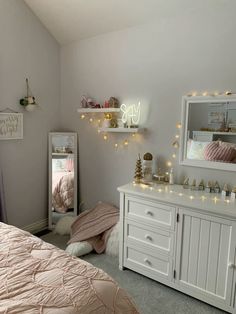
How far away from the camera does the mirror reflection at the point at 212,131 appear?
2.26m

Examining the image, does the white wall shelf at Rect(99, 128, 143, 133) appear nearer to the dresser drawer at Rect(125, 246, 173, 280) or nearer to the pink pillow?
the pink pillow

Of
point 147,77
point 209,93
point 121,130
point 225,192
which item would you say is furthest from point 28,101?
point 225,192

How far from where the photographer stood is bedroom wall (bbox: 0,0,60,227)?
9.28ft

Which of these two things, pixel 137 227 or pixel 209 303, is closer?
pixel 209 303

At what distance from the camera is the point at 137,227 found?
7.75 ft

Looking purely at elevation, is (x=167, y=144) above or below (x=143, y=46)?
below

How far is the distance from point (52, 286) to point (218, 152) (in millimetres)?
1752

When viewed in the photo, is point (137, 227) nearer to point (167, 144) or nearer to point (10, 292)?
point (167, 144)

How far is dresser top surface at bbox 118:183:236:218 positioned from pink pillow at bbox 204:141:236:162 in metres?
0.32

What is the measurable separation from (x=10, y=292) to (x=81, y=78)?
Answer: 258 cm

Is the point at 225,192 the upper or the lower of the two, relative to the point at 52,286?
upper

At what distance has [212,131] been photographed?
2.35 metres

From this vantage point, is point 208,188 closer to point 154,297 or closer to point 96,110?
point 154,297

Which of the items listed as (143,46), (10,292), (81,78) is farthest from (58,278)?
(81,78)
